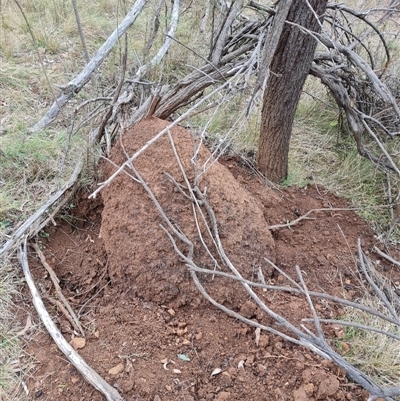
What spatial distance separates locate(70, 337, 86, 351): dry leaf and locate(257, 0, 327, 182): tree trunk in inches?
56.3

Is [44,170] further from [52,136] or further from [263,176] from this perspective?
[263,176]

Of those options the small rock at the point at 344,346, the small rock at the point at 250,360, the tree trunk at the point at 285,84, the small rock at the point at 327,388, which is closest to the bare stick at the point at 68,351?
the small rock at the point at 250,360

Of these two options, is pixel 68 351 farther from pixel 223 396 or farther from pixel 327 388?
pixel 327 388

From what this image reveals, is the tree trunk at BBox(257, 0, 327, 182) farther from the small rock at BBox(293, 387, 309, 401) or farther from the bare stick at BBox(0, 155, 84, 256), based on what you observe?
the small rock at BBox(293, 387, 309, 401)

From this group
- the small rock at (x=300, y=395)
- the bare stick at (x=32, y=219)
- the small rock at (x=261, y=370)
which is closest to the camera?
the small rock at (x=300, y=395)

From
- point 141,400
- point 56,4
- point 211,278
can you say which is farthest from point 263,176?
point 56,4

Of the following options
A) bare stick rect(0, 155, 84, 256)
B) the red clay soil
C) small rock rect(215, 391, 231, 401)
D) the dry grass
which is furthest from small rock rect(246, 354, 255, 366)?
bare stick rect(0, 155, 84, 256)

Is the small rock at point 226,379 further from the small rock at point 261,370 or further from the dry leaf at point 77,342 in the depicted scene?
the dry leaf at point 77,342

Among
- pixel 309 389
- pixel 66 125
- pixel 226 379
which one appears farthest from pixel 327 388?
pixel 66 125

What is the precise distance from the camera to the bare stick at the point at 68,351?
150 cm

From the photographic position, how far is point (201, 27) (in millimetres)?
4152

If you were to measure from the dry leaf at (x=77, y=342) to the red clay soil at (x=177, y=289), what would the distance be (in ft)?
0.07

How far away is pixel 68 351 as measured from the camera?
1625 millimetres

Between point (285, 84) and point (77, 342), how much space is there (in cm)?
165
